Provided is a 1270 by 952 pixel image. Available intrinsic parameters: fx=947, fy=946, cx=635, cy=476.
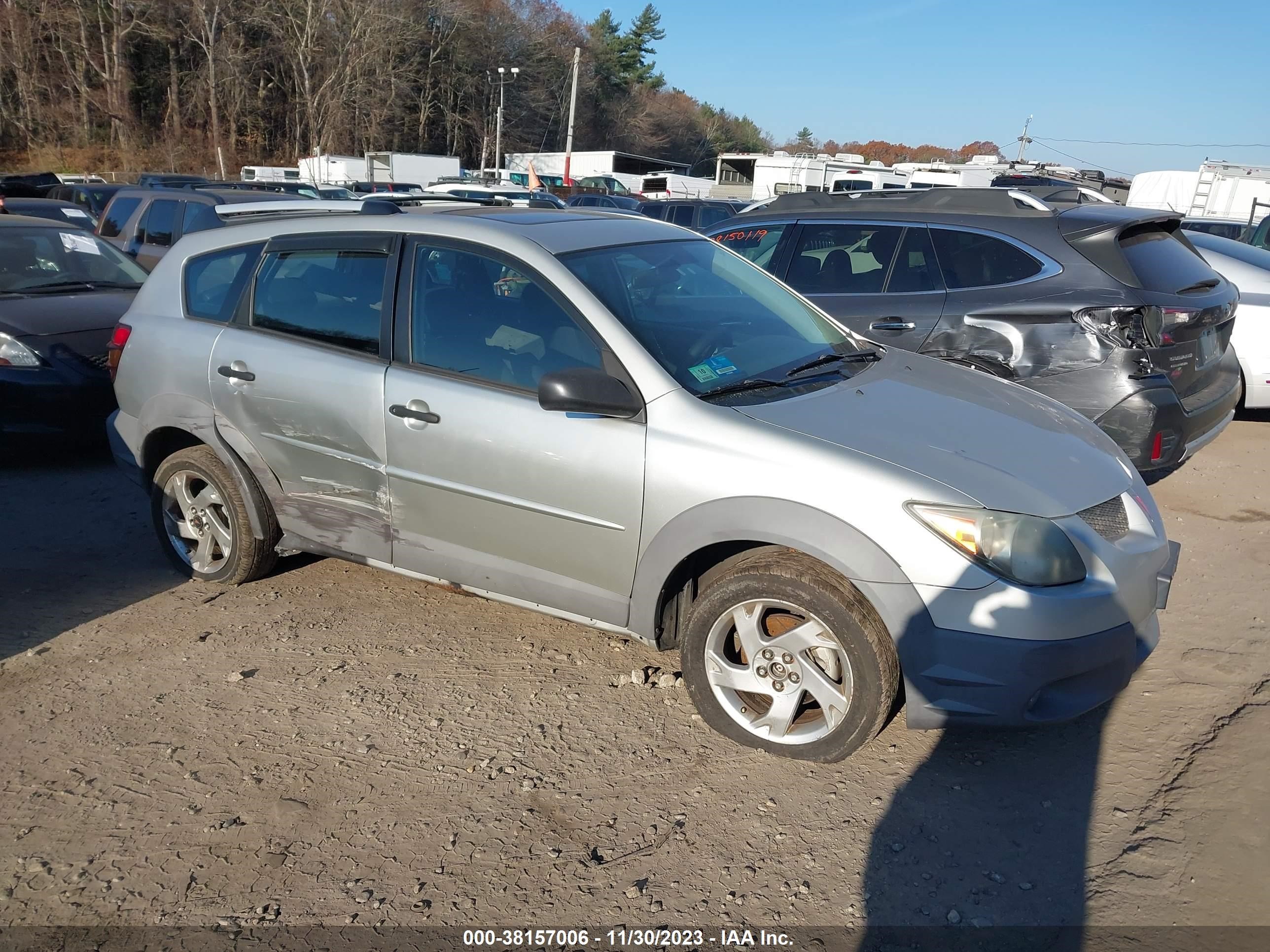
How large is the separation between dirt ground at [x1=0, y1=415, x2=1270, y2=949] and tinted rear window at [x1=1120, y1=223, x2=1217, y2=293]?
1.82 m

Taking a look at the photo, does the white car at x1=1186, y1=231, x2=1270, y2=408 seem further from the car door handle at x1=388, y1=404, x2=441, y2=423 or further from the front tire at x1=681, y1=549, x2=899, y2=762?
the car door handle at x1=388, y1=404, x2=441, y2=423

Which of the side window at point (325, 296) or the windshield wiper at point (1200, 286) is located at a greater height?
the windshield wiper at point (1200, 286)

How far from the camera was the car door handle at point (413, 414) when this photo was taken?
12.0 ft

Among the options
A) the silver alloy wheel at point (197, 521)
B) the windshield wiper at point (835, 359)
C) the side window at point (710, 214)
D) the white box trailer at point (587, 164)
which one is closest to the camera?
the windshield wiper at point (835, 359)

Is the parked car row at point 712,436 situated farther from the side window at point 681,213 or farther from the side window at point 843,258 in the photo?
the side window at point 681,213

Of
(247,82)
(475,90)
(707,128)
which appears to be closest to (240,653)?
(247,82)

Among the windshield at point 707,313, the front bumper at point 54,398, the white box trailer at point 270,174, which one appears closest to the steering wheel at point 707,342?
the windshield at point 707,313

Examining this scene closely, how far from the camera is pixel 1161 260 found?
541 cm

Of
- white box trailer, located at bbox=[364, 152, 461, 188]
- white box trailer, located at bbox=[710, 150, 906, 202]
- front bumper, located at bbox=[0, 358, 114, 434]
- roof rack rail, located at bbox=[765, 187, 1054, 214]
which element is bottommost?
front bumper, located at bbox=[0, 358, 114, 434]

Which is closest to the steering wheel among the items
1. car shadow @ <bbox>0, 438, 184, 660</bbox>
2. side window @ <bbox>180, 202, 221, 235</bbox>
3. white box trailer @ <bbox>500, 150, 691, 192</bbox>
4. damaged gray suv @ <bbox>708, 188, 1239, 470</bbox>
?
damaged gray suv @ <bbox>708, 188, 1239, 470</bbox>

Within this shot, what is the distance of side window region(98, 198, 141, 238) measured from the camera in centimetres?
1116

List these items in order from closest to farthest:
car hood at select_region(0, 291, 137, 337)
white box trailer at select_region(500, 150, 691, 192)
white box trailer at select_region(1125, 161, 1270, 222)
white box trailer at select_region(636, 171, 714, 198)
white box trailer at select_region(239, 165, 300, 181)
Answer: car hood at select_region(0, 291, 137, 337), white box trailer at select_region(1125, 161, 1270, 222), white box trailer at select_region(239, 165, 300, 181), white box trailer at select_region(636, 171, 714, 198), white box trailer at select_region(500, 150, 691, 192)

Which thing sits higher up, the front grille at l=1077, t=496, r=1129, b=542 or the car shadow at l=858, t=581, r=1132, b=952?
the front grille at l=1077, t=496, r=1129, b=542

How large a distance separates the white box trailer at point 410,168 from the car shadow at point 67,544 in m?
31.4
